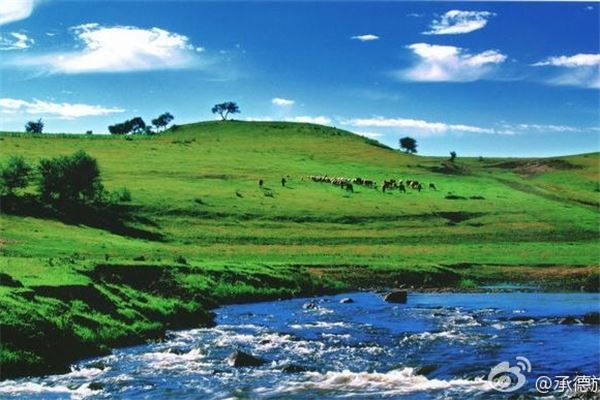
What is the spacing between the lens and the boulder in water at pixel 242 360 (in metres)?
32.1

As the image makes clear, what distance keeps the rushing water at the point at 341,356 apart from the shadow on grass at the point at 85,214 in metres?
36.2

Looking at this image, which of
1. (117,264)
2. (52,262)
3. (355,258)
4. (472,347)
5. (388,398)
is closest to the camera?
(388,398)

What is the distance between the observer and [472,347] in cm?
3600

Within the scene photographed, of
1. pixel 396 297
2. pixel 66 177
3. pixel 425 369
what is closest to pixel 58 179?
pixel 66 177

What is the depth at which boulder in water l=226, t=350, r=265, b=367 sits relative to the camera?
32.1 meters

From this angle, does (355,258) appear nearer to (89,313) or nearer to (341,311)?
(341,311)

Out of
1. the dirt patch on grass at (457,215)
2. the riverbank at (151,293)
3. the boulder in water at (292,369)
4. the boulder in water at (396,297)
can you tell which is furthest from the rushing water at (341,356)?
the dirt patch on grass at (457,215)

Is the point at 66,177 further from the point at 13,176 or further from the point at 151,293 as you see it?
the point at 151,293

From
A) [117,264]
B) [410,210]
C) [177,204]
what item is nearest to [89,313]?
[117,264]

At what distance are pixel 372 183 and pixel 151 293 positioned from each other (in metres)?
81.4

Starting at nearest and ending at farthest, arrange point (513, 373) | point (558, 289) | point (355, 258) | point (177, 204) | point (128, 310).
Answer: point (513, 373) < point (128, 310) < point (558, 289) < point (355, 258) < point (177, 204)

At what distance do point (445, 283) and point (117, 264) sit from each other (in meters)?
31.9

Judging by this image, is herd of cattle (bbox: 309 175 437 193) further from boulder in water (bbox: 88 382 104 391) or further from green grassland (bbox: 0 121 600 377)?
boulder in water (bbox: 88 382 104 391)

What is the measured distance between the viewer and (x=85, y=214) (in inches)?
3423
